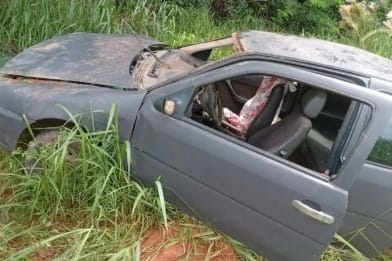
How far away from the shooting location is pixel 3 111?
384cm

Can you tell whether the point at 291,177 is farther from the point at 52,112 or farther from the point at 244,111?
the point at 52,112

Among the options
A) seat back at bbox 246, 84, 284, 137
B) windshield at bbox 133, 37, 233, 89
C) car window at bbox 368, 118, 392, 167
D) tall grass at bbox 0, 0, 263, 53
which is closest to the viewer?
car window at bbox 368, 118, 392, 167

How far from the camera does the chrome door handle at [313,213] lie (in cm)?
303

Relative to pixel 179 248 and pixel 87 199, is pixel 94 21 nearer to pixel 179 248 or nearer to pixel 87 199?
pixel 87 199

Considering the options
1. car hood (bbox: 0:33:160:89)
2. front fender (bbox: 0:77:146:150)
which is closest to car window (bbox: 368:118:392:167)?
front fender (bbox: 0:77:146:150)

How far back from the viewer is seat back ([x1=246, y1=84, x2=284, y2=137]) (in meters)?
3.56

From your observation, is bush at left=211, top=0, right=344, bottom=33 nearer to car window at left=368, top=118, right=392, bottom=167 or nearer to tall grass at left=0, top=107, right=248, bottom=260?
tall grass at left=0, top=107, right=248, bottom=260

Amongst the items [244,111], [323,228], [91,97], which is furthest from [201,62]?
[323,228]

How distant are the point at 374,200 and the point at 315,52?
1.08 meters

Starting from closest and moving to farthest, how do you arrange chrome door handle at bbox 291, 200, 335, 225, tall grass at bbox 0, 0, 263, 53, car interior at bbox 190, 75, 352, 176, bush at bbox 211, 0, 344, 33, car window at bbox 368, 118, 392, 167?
chrome door handle at bbox 291, 200, 335, 225 → car window at bbox 368, 118, 392, 167 → car interior at bbox 190, 75, 352, 176 → tall grass at bbox 0, 0, 263, 53 → bush at bbox 211, 0, 344, 33

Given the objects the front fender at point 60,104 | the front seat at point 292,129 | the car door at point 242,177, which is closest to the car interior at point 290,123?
the front seat at point 292,129

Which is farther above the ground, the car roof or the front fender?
the car roof

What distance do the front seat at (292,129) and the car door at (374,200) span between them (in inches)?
14.6

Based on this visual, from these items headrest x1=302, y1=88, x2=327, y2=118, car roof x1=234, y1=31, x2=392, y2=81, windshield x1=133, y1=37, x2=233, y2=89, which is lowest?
windshield x1=133, y1=37, x2=233, y2=89
